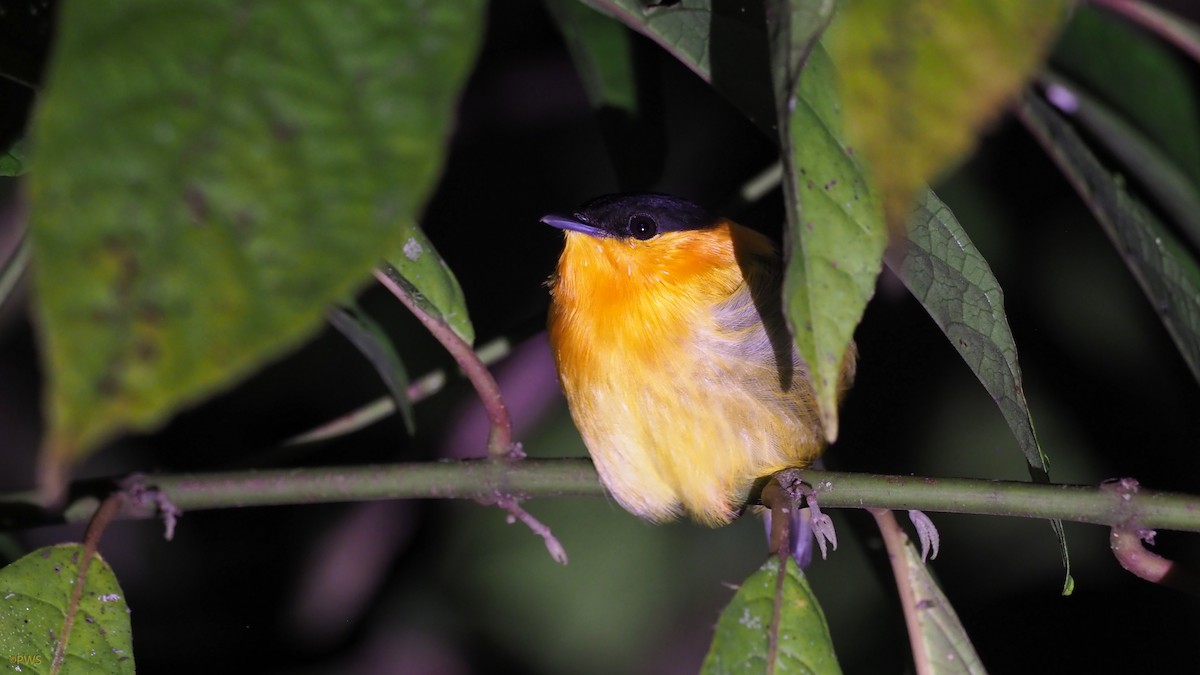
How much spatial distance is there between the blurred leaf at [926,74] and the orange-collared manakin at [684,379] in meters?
1.28

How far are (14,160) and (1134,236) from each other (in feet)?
4.48

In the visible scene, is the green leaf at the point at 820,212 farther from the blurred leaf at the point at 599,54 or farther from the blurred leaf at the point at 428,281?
the blurred leaf at the point at 599,54

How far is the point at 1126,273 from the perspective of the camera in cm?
284

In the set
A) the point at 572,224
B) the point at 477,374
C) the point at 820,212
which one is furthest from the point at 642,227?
the point at 820,212

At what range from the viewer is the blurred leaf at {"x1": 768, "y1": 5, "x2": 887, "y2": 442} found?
63 cm

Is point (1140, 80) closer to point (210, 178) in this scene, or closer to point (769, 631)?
point (769, 631)

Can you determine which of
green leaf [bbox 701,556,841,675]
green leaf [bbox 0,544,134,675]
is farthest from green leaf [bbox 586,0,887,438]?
green leaf [bbox 0,544,134,675]

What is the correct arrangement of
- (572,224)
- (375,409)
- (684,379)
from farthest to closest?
(572,224) < (684,379) < (375,409)

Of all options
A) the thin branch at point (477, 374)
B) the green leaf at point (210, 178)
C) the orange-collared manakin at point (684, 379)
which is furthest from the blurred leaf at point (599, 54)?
the green leaf at point (210, 178)

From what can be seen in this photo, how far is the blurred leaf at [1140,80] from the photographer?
1.83 meters

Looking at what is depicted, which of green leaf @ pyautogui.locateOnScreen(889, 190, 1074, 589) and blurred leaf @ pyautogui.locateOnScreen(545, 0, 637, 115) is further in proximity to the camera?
blurred leaf @ pyautogui.locateOnScreen(545, 0, 637, 115)

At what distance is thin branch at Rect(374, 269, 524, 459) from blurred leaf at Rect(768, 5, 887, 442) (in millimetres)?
607

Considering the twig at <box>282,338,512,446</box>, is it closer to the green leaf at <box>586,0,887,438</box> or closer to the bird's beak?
the bird's beak

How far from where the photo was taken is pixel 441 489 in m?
1.38
